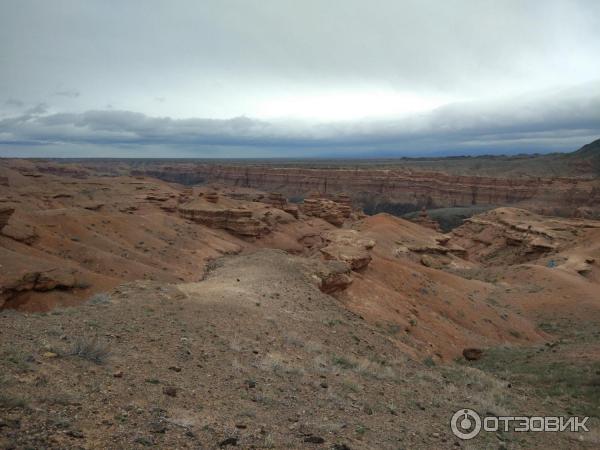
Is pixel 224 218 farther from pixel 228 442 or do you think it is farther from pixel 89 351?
pixel 228 442

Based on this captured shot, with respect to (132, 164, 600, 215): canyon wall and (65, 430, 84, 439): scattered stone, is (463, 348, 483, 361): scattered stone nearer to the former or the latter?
(65, 430, 84, 439): scattered stone

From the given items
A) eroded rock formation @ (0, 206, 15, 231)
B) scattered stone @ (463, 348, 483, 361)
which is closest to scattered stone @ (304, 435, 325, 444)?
scattered stone @ (463, 348, 483, 361)

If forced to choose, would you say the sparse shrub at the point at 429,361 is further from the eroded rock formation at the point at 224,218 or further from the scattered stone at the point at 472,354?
the eroded rock formation at the point at 224,218

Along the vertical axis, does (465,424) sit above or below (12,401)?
below

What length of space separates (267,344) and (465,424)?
433cm

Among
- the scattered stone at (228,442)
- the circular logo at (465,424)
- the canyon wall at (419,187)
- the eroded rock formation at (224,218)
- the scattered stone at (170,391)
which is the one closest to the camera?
the scattered stone at (228,442)

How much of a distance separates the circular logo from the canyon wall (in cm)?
6985

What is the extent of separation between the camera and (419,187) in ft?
331

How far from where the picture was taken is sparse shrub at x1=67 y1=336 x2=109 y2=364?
266 inches

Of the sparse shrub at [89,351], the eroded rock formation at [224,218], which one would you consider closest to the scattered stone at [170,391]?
the sparse shrub at [89,351]

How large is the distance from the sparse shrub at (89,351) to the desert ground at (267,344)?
0.03m

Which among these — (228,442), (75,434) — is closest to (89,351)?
(75,434)

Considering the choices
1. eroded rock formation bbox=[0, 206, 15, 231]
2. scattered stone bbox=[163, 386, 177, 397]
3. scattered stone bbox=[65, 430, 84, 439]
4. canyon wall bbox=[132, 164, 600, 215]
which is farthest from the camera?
canyon wall bbox=[132, 164, 600, 215]

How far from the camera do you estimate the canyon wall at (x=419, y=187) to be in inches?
3017
